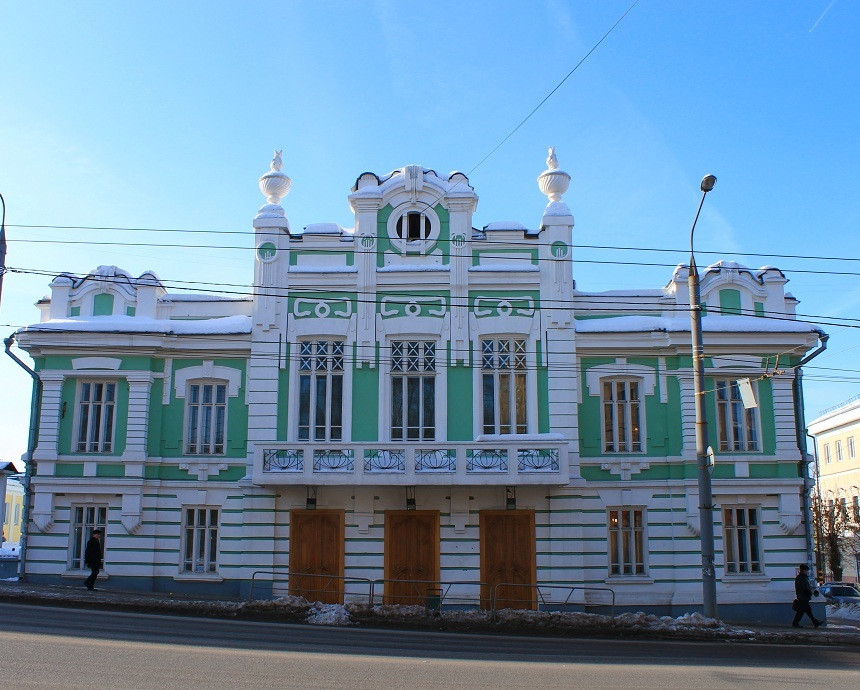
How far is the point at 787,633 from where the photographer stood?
55.7 feet

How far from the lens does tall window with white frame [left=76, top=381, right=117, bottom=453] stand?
21906 mm

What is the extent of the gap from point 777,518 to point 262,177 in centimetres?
1586

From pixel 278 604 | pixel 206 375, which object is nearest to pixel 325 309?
pixel 206 375

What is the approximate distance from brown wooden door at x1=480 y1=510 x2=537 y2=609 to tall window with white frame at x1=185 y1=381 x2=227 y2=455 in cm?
703

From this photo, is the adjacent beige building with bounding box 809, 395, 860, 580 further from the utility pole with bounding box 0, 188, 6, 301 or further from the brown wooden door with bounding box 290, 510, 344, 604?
the utility pole with bounding box 0, 188, 6, 301

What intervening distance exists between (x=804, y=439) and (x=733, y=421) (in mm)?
1892

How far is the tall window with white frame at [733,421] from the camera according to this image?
21734mm

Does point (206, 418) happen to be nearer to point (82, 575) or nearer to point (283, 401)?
point (283, 401)

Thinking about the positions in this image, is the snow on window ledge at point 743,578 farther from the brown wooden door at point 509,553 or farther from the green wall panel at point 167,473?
the green wall panel at point 167,473

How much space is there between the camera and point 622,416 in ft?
72.3

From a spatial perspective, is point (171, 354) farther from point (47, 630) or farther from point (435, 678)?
point (435, 678)

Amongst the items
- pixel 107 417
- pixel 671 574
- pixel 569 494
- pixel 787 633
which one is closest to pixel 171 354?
pixel 107 417

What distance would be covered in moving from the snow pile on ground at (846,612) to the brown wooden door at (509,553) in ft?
30.0

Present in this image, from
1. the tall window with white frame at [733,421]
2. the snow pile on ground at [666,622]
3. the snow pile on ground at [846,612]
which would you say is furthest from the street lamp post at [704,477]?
the snow pile on ground at [846,612]
